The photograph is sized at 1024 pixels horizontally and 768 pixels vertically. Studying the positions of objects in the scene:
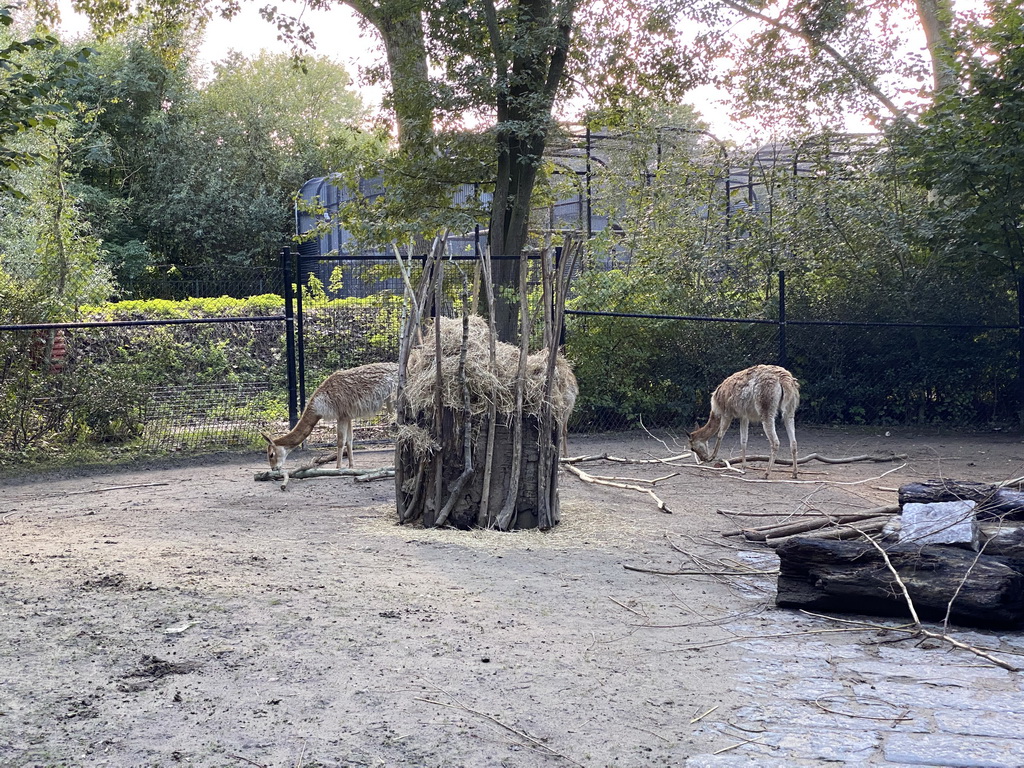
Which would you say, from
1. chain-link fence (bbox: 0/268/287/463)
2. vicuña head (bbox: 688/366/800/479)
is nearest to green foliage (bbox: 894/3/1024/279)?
vicuña head (bbox: 688/366/800/479)

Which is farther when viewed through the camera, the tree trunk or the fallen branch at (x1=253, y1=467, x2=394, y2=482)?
the fallen branch at (x1=253, y1=467, x2=394, y2=482)

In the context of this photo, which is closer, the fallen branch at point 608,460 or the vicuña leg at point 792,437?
the vicuña leg at point 792,437

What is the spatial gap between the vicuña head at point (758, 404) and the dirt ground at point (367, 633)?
1772 millimetres

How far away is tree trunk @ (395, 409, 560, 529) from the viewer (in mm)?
7676

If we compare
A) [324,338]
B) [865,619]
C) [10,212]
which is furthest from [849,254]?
[10,212]

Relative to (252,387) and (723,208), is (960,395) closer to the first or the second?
(723,208)

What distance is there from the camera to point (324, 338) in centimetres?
1331

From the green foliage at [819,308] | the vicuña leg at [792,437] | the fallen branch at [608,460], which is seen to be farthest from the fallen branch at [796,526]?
the green foliage at [819,308]

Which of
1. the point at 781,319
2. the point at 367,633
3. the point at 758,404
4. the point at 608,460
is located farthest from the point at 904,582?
the point at 781,319

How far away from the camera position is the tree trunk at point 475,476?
768cm

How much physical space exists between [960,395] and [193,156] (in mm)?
23617

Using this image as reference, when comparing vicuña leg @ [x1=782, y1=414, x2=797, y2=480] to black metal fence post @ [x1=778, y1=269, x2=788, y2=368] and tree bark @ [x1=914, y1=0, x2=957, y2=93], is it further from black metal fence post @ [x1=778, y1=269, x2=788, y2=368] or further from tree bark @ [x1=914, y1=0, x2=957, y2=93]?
tree bark @ [x1=914, y1=0, x2=957, y2=93]

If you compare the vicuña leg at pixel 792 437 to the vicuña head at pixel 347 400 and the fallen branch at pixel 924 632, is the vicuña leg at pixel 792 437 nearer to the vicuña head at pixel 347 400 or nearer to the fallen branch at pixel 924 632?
the vicuña head at pixel 347 400

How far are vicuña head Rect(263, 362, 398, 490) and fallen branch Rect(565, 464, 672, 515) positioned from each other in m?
2.24
